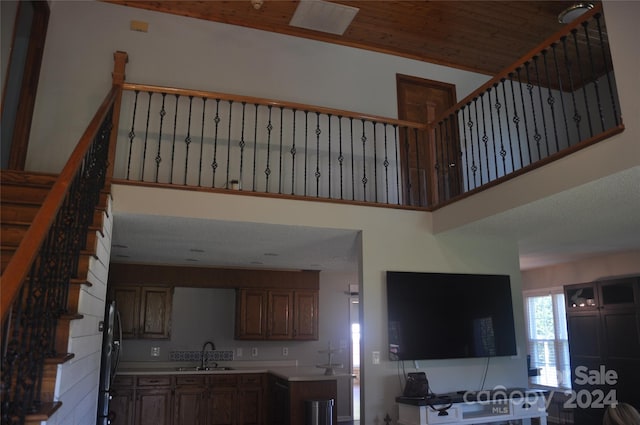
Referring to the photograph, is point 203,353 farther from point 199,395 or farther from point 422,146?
point 422,146

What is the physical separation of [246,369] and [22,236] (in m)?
4.56

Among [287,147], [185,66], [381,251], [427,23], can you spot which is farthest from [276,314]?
[427,23]

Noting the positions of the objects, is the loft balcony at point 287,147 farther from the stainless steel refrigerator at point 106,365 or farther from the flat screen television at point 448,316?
the stainless steel refrigerator at point 106,365

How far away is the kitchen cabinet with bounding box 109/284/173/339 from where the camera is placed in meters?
6.91

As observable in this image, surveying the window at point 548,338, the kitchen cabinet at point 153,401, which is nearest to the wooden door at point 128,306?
the kitchen cabinet at point 153,401

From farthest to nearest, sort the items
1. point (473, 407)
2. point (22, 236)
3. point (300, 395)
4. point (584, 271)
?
point (584, 271) < point (300, 395) < point (473, 407) < point (22, 236)

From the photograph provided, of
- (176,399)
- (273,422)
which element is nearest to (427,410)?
(273,422)

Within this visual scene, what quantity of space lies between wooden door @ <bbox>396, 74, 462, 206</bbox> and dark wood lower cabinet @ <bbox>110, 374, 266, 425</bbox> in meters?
3.44

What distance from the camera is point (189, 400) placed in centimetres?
660

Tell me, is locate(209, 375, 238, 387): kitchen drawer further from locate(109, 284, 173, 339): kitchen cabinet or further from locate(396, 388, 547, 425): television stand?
locate(396, 388, 547, 425): television stand

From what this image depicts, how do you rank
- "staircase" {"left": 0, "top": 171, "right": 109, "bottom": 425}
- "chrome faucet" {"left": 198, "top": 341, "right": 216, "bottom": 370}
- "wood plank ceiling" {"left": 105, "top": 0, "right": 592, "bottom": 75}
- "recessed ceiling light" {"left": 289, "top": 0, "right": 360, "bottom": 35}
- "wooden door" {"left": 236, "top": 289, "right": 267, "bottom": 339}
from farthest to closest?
"wooden door" {"left": 236, "top": 289, "right": 267, "bottom": 339}
"chrome faucet" {"left": 198, "top": 341, "right": 216, "bottom": 370}
"wood plank ceiling" {"left": 105, "top": 0, "right": 592, "bottom": 75}
"recessed ceiling light" {"left": 289, "top": 0, "right": 360, "bottom": 35}
"staircase" {"left": 0, "top": 171, "right": 109, "bottom": 425}

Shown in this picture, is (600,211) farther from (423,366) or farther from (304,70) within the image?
(304,70)

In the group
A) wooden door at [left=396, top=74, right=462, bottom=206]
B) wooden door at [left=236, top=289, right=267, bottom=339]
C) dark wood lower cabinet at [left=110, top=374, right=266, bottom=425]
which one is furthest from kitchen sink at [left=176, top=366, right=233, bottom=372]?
wooden door at [left=396, top=74, right=462, bottom=206]

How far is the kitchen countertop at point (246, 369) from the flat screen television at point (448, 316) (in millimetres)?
1585
